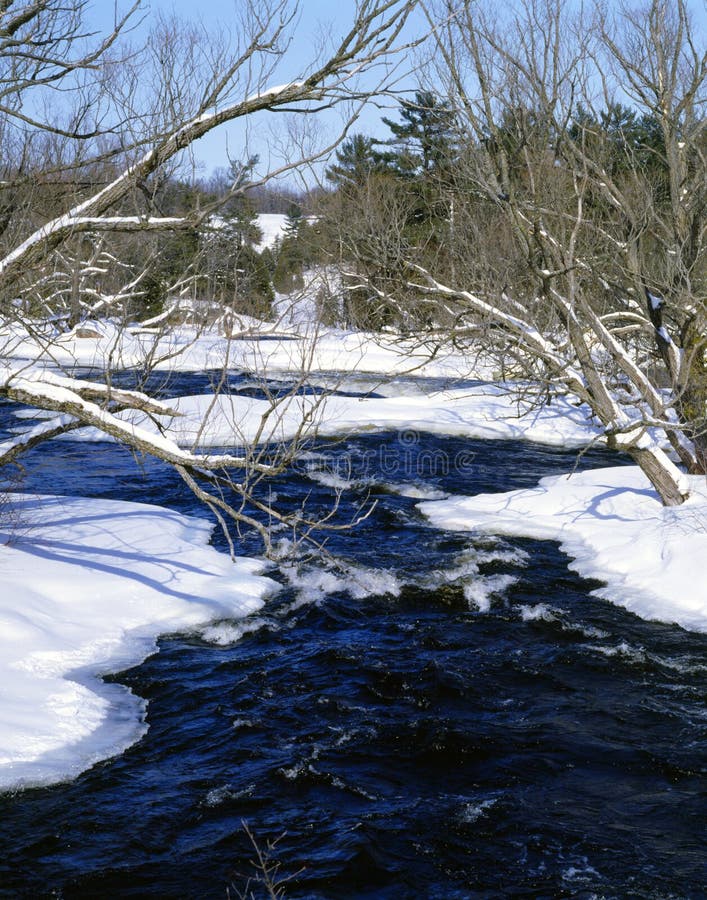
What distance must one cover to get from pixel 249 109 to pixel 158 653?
14.2 feet

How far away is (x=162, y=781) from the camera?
5598 mm

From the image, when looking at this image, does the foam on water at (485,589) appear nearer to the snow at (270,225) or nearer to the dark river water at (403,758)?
the dark river water at (403,758)

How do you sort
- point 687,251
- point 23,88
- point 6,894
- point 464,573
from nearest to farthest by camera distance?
point 6,894 < point 23,88 < point 464,573 < point 687,251

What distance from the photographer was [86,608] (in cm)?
782

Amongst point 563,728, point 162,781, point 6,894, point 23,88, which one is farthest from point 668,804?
point 23,88

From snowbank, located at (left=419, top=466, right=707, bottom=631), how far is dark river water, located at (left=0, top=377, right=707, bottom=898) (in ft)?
1.49

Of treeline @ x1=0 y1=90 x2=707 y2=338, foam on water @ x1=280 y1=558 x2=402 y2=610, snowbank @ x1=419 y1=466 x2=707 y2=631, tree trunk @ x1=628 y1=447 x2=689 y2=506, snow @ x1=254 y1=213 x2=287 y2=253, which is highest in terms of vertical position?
snow @ x1=254 y1=213 x2=287 y2=253

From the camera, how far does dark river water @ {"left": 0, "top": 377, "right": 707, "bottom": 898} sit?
476 cm

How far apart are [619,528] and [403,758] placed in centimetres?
558

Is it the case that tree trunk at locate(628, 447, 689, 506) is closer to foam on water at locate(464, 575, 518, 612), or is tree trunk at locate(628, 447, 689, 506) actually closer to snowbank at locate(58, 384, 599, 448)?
Result: foam on water at locate(464, 575, 518, 612)

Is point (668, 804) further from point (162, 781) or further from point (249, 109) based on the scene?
point (249, 109)

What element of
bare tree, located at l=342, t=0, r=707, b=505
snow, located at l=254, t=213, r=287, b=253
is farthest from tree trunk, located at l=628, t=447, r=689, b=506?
snow, located at l=254, t=213, r=287, b=253

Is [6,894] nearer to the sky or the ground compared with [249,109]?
nearer to the ground

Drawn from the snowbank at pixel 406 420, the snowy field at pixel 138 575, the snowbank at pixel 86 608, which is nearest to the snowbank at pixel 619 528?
the snowy field at pixel 138 575
